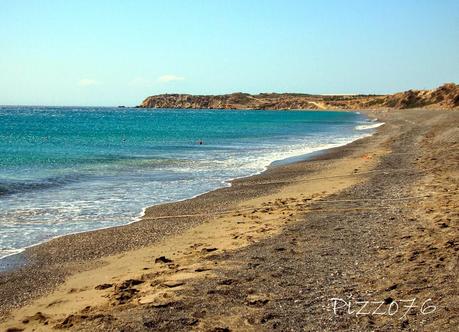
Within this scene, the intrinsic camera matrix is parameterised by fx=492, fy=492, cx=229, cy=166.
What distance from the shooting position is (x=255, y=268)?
23.6 ft

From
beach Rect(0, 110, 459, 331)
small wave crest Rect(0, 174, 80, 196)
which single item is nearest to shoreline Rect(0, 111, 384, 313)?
beach Rect(0, 110, 459, 331)

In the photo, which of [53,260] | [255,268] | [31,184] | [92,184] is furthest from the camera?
[31,184]

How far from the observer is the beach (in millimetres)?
5547

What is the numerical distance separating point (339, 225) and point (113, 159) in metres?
20.2

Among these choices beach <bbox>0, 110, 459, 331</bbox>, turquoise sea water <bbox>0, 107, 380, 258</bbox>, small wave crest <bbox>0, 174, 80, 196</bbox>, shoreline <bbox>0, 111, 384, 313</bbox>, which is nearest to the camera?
beach <bbox>0, 110, 459, 331</bbox>

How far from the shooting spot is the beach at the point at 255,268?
555 cm

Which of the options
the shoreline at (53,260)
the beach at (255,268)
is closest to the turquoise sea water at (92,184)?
the shoreline at (53,260)

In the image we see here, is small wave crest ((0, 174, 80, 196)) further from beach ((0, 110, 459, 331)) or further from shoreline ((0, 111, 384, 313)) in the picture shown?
shoreline ((0, 111, 384, 313))

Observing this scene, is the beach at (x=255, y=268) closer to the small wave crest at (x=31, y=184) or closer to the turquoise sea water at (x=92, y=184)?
the turquoise sea water at (x=92, y=184)

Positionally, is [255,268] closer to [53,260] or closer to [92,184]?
[53,260]

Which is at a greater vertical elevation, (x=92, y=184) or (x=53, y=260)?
(x=53, y=260)

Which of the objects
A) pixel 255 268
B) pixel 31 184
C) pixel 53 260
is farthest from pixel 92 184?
pixel 255 268

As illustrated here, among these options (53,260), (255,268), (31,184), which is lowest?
(31,184)

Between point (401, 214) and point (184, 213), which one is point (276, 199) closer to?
point (184, 213)
